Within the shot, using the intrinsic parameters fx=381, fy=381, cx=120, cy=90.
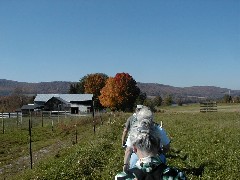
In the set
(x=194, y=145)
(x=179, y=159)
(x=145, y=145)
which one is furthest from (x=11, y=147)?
(x=145, y=145)

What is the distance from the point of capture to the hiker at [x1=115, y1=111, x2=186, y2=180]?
3.16 meters

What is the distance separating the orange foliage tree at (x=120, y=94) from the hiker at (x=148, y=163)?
79553 mm

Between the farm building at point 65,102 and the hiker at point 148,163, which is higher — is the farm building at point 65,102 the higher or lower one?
the higher one

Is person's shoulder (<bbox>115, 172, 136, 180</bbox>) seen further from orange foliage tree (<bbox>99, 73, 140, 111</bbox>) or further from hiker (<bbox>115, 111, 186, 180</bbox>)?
orange foliage tree (<bbox>99, 73, 140, 111</bbox>)

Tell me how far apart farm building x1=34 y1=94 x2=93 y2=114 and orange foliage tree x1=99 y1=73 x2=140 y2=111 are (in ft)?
14.2

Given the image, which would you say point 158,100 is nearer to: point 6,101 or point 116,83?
point 116,83

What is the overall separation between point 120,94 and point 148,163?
269 ft

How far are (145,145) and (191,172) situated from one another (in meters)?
6.79

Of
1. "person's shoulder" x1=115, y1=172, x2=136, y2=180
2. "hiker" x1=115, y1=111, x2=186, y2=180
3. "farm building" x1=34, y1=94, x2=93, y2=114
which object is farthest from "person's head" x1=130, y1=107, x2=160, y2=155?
"farm building" x1=34, y1=94, x2=93, y2=114

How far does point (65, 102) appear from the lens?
283ft

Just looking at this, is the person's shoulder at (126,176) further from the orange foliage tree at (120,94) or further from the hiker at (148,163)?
the orange foliage tree at (120,94)

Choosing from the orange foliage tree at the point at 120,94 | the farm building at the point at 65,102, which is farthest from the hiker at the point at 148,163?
the farm building at the point at 65,102

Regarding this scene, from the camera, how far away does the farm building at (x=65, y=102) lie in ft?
280

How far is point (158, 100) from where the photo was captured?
109 m
